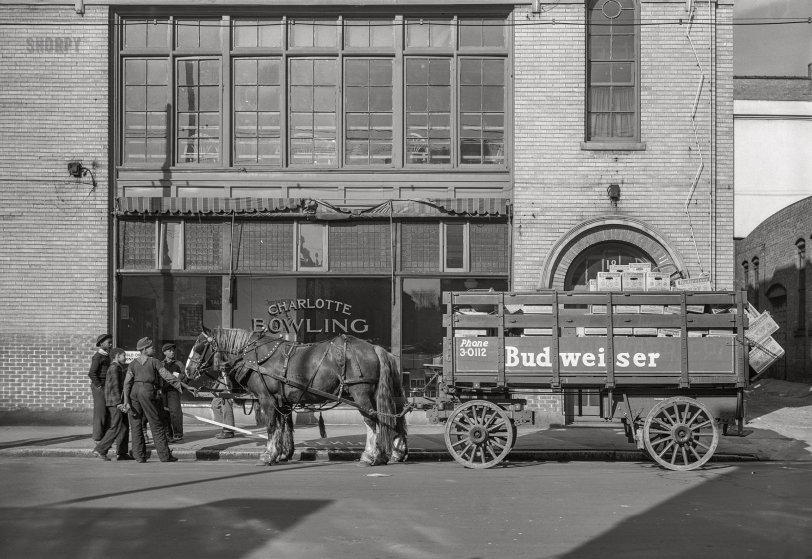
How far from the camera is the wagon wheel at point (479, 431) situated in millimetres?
12664

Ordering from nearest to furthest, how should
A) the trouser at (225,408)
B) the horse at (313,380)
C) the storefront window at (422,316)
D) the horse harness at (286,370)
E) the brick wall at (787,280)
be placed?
1. the horse at (313,380)
2. the horse harness at (286,370)
3. the trouser at (225,408)
4. the storefront window at (422,316)
5. the brick wall at (787,280)

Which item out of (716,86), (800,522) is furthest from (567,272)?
(800,522)

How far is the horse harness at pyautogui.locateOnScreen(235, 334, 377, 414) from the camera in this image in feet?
43.3

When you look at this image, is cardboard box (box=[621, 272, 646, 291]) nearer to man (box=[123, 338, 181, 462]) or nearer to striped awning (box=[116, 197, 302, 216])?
striped awning (box=[116, 197, 302, 216])

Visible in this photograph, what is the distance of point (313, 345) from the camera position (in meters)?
13.5

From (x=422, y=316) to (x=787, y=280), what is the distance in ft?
54.4

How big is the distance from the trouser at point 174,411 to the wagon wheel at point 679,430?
7.33 m

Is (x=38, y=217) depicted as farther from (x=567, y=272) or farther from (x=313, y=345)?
(x=567, y=272)

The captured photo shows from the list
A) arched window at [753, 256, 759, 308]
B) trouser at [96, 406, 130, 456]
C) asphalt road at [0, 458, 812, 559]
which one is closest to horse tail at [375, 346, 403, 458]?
asphalt road at [0, 458, 812, 559]

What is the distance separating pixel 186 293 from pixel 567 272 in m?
6.84

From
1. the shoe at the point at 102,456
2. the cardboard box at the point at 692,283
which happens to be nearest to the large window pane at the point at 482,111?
the cardboard box at the point at 692,283

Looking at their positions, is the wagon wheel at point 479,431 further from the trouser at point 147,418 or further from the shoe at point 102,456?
the shoe at point 102,456

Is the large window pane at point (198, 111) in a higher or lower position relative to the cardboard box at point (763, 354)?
higher

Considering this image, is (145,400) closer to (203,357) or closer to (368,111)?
(203,357)
